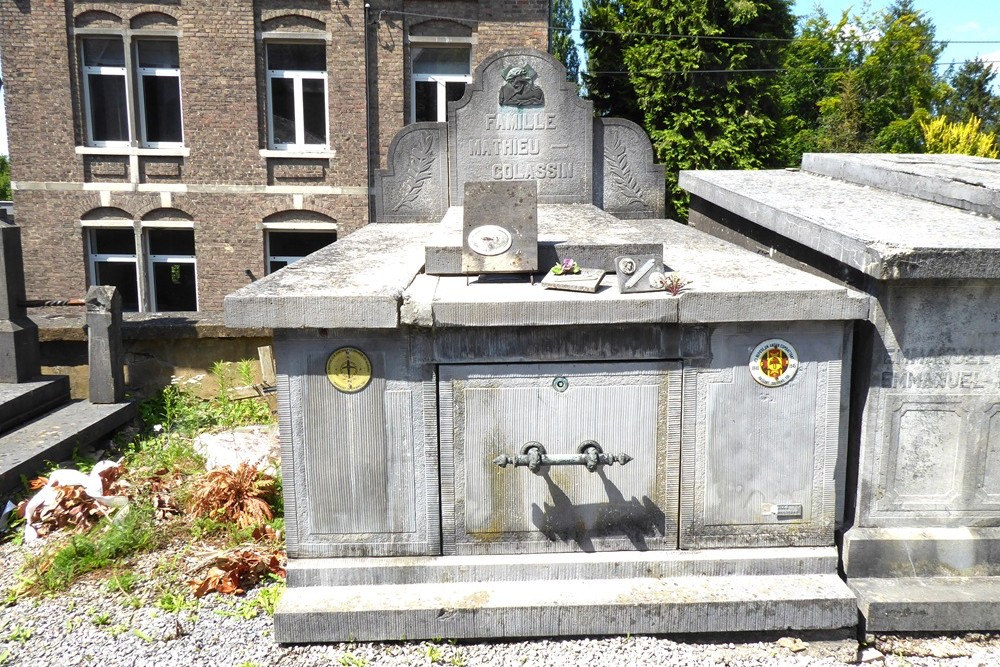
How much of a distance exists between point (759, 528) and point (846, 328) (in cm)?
103

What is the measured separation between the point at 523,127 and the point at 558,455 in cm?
385

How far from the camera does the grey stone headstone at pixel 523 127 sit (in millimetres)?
6582

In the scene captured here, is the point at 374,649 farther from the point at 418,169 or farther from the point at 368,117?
the point at 368,117

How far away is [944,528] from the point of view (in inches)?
147

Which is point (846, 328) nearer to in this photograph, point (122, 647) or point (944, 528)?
point (944, 528)

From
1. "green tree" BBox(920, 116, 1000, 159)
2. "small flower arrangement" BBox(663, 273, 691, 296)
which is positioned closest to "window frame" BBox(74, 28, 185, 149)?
"small flower arrangement" BBox(663, 273, 691, 296)

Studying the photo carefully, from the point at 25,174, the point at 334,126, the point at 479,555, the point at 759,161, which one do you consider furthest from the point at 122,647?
the point at 759,161

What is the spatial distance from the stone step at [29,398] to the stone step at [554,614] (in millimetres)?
4026

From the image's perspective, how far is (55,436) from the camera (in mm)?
5984

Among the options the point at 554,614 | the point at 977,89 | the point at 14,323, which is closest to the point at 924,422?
the point at 554,614

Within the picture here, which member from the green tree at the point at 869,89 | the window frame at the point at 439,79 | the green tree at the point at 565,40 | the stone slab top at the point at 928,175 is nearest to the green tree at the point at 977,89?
the green tree at the point at 869,89

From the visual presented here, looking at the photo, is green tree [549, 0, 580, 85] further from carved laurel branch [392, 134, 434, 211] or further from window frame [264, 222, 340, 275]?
carved laurel branch [392, 134, 434, 211]

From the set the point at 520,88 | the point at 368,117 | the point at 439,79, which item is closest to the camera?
the point at 520,88

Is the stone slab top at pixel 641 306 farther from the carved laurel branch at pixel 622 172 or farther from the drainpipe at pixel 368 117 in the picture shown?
the drainpipe at pixel 368 117
